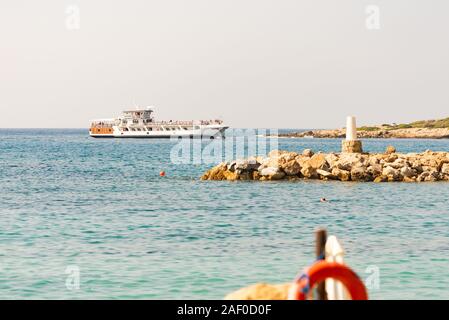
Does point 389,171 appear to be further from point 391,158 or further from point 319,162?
point 319,162

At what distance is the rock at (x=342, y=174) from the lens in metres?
40.6

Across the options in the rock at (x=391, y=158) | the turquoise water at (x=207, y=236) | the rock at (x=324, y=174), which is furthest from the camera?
the rock at (x=391, y=158)

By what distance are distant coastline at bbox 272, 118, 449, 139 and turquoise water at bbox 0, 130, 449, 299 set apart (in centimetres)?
13880

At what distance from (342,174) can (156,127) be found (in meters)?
99.4

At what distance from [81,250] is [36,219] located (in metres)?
8.06

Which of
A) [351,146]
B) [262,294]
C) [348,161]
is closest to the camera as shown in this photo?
[262,294]

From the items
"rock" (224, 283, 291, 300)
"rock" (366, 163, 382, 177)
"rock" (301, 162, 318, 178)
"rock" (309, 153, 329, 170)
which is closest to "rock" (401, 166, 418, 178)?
"rock" (366, 163, 382, 177)

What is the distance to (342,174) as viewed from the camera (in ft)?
133

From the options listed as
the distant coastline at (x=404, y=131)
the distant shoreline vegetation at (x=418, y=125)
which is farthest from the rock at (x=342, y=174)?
the distant shoreline vegetation at (x=418, y=125)

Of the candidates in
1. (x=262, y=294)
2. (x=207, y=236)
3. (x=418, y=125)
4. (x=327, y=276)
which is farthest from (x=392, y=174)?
(x=418, y=125)

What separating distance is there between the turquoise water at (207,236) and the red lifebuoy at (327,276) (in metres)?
5.40

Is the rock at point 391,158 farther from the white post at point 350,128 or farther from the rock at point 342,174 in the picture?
the rock at point 342,174
